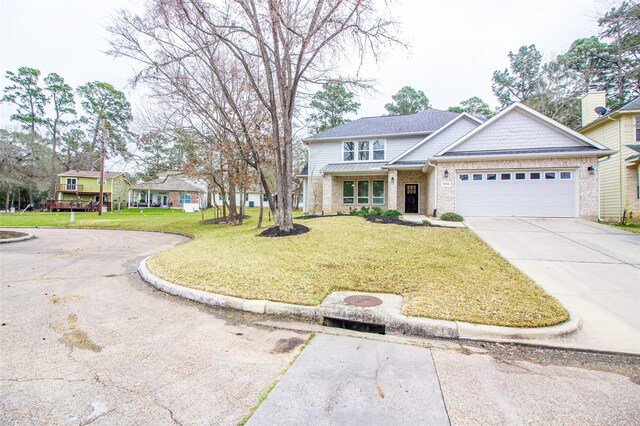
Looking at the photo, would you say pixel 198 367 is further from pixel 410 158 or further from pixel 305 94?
pixel 410 158

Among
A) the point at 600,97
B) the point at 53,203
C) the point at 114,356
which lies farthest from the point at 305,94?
the point at 53,203

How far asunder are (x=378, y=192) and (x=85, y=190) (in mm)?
40256

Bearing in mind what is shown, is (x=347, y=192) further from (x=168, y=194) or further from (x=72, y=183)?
(x=72, y=183)

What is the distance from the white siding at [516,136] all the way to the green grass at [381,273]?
736 centimetres

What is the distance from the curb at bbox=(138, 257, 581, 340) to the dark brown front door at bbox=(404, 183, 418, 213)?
1583cm

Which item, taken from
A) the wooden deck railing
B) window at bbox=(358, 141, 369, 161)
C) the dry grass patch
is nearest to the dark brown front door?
window at bbox=(358, 141, 369, 161)

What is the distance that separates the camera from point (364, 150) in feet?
69.2

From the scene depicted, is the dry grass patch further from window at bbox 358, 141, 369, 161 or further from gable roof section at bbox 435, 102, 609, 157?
window at bbox 358, 141, 369, 161

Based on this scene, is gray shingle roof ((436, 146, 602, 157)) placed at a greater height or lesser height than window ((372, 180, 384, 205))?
greater

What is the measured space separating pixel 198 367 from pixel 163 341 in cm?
87

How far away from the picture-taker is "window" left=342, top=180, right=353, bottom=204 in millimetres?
21281

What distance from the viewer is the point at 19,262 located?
7.94 metres

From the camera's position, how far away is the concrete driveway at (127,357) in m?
2.25

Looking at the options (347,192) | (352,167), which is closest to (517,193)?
(352,167)
